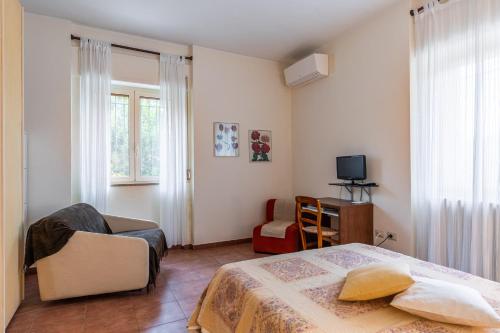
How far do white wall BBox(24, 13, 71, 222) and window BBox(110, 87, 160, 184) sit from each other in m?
0.57

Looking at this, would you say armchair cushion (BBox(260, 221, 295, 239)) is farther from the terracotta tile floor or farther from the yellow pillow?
the yellow pillow

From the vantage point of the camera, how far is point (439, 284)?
1.26 metres

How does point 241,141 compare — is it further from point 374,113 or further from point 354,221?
point 354,221

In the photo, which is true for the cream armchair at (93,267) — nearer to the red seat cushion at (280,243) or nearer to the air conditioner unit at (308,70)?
the red seat cushion at (280,243)

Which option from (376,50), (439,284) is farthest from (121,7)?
(439,284)

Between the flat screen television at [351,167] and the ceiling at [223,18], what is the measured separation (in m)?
1.67

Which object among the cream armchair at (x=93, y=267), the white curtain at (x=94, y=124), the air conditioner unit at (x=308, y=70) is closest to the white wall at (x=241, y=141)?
the air conditioner unit at (x=308, y=70)

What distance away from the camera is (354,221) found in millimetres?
3250

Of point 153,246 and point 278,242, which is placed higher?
point 153,246

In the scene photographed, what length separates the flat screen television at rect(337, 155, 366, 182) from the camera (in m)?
3.34

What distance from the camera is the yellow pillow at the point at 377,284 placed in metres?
1.26

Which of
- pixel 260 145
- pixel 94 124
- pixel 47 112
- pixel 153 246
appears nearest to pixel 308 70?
pixel 260 145

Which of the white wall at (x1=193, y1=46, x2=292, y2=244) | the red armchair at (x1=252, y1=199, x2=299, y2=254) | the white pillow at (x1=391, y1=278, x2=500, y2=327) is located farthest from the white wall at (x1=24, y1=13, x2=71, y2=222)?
the white pillow at (x1=391, y1=278, x2=500, y2=327)

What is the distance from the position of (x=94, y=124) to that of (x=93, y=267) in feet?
5.94
